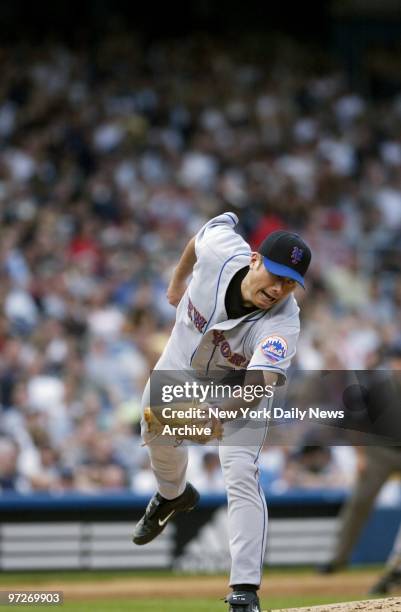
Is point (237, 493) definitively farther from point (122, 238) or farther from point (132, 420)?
point (122, 238)

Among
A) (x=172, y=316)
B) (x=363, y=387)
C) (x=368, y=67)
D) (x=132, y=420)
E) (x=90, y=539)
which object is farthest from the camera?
(x=368, y=67)

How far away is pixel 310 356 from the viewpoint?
12.6m

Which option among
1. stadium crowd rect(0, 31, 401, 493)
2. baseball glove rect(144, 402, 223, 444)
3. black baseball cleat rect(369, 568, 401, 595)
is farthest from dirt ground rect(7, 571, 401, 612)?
baseball glove rect(144, 402, 223, 444)

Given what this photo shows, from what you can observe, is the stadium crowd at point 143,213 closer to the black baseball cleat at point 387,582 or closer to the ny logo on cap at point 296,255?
the black baseball cleat at point 387,582

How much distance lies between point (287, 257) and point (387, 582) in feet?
12.6

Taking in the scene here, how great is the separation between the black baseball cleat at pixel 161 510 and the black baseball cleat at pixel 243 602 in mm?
1096

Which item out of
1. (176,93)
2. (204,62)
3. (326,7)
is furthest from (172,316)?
(326,7)

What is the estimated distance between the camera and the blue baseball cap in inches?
206

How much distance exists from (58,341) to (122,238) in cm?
220

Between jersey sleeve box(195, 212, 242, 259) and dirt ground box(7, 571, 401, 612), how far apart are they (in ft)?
12.1

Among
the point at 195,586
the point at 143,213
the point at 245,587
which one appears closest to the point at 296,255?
the point at 245,587

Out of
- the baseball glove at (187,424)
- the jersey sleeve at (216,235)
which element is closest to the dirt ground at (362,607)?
the baseball glove at (187,424)

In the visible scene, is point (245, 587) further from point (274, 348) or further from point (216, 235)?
point (216, 235)

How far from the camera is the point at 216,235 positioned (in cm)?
573
